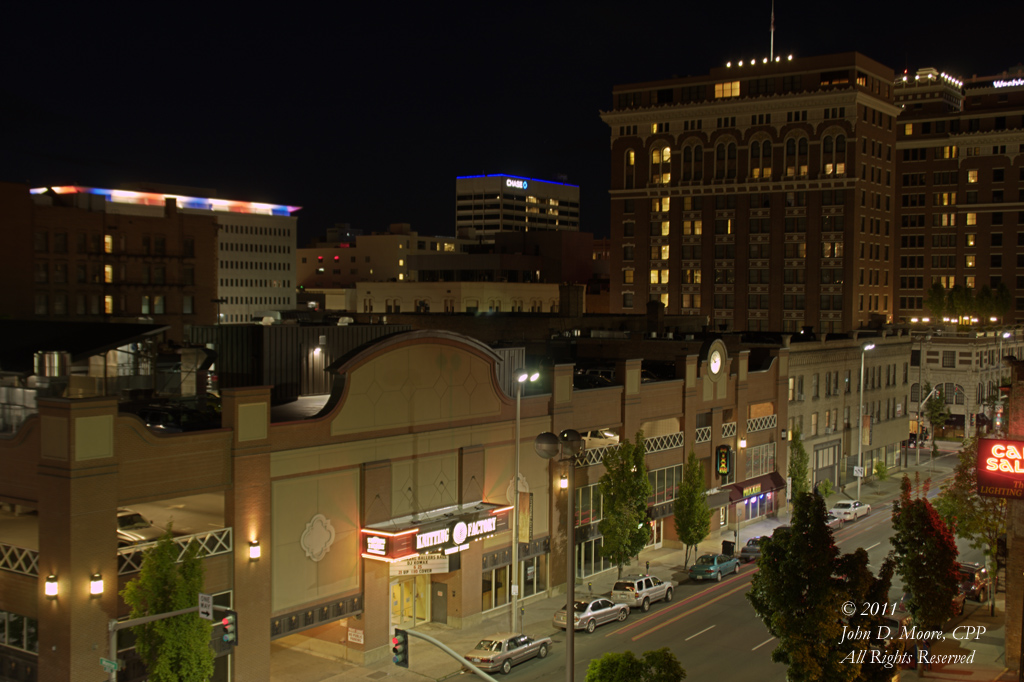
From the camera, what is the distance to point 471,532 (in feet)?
124

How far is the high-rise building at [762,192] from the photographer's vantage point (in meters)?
112

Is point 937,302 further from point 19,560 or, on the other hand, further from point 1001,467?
point 19,560

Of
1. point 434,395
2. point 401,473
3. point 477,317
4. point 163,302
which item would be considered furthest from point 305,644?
point 163,302

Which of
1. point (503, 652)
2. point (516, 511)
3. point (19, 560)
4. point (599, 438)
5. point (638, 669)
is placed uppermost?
point (599, 438)

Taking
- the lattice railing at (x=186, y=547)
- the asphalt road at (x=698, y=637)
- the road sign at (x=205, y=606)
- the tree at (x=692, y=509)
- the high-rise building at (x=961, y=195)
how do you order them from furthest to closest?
the high-rise building at (x=961, y=195), the tree at (x=692, y=509), the asphalt road at (x=698, y=637), the lattice railing at (x=186, y=547), the road sign at (x=205, y=606)

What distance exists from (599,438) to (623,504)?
14.1 ft

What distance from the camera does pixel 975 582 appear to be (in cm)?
4556

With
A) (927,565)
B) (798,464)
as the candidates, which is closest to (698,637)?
(927,565)

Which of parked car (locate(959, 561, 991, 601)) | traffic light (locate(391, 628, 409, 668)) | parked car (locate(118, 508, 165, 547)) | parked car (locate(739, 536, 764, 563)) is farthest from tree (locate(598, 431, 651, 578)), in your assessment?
traffic light (locate(391, 628, 409, 668))

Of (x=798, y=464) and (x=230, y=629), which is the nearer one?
(x=230, y=629)

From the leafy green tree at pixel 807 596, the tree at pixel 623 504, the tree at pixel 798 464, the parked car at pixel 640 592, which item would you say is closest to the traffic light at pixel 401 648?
the leafy green tree at pixel 807 596

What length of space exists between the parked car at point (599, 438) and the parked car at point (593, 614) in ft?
28.8

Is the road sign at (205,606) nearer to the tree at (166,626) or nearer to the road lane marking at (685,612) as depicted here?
the tree at (166,626)

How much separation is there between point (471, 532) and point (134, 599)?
49.5ft
